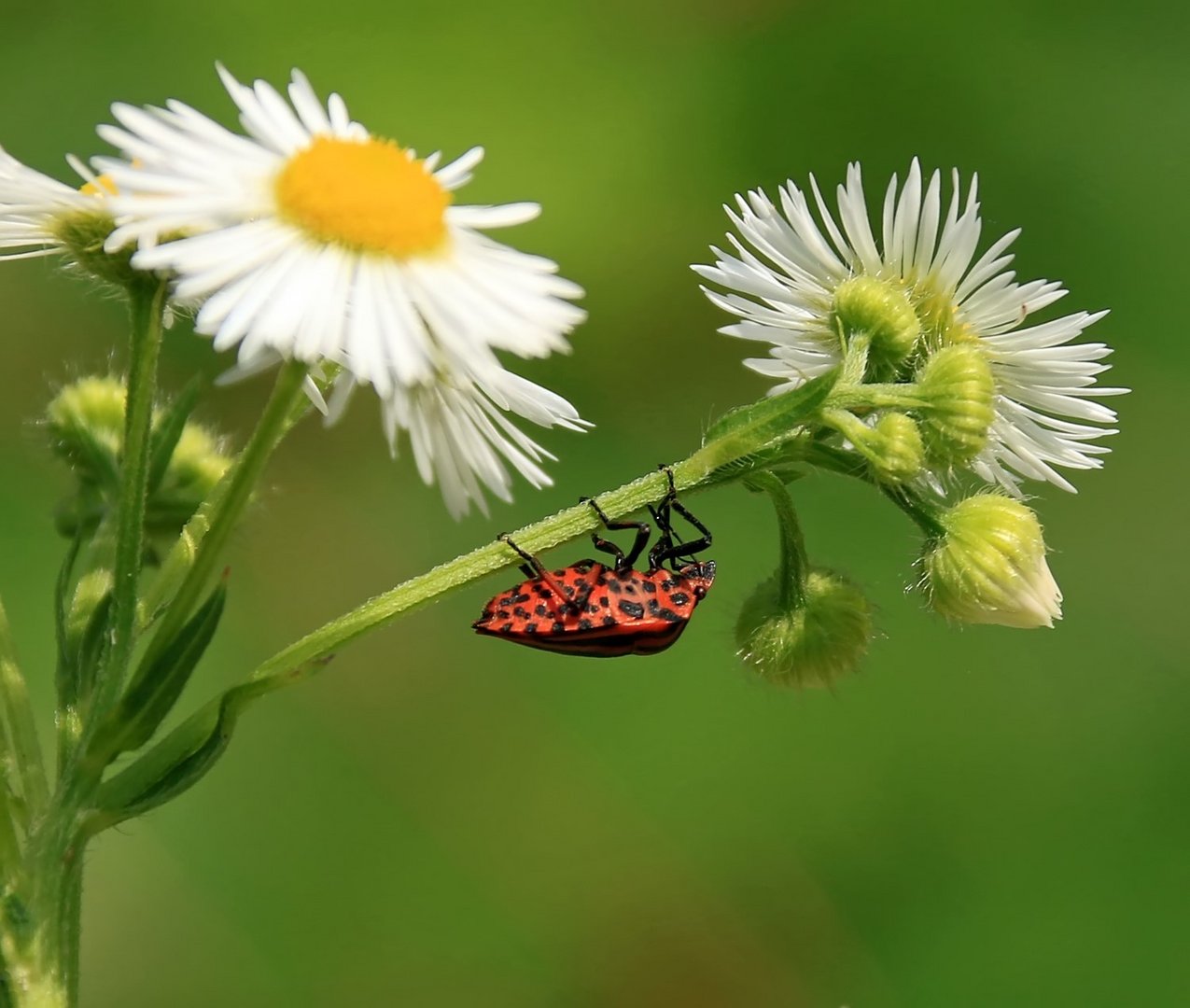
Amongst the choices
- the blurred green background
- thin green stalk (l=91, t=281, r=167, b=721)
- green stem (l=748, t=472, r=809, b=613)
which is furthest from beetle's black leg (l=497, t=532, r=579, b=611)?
the blurred green background

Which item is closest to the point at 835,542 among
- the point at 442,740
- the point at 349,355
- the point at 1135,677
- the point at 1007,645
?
the point at 1007,645

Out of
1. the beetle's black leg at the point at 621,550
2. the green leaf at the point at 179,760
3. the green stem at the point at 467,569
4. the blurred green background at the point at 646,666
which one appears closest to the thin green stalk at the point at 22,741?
the green leaf at the point at 179,760

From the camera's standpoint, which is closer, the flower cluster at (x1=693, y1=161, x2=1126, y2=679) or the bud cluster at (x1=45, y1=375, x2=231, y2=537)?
the flower cluster at (x1=693, y1=161, x2=1126, y2=679)

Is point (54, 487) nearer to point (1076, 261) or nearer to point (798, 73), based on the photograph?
point (798, 73)

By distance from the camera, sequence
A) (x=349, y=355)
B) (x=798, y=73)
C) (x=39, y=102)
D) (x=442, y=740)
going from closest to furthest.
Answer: (x=349, y=355), (x=442, y=740), (x=39, y=102), (x=798, y=73)

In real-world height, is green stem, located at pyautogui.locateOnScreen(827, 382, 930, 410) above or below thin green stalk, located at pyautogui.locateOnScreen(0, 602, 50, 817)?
below

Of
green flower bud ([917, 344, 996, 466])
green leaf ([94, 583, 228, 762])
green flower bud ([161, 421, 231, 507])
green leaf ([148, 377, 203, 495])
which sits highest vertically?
green flower bud ([161, 421, 231, 507])

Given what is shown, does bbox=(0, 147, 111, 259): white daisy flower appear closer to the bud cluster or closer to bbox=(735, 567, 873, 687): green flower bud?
the bud cluster
